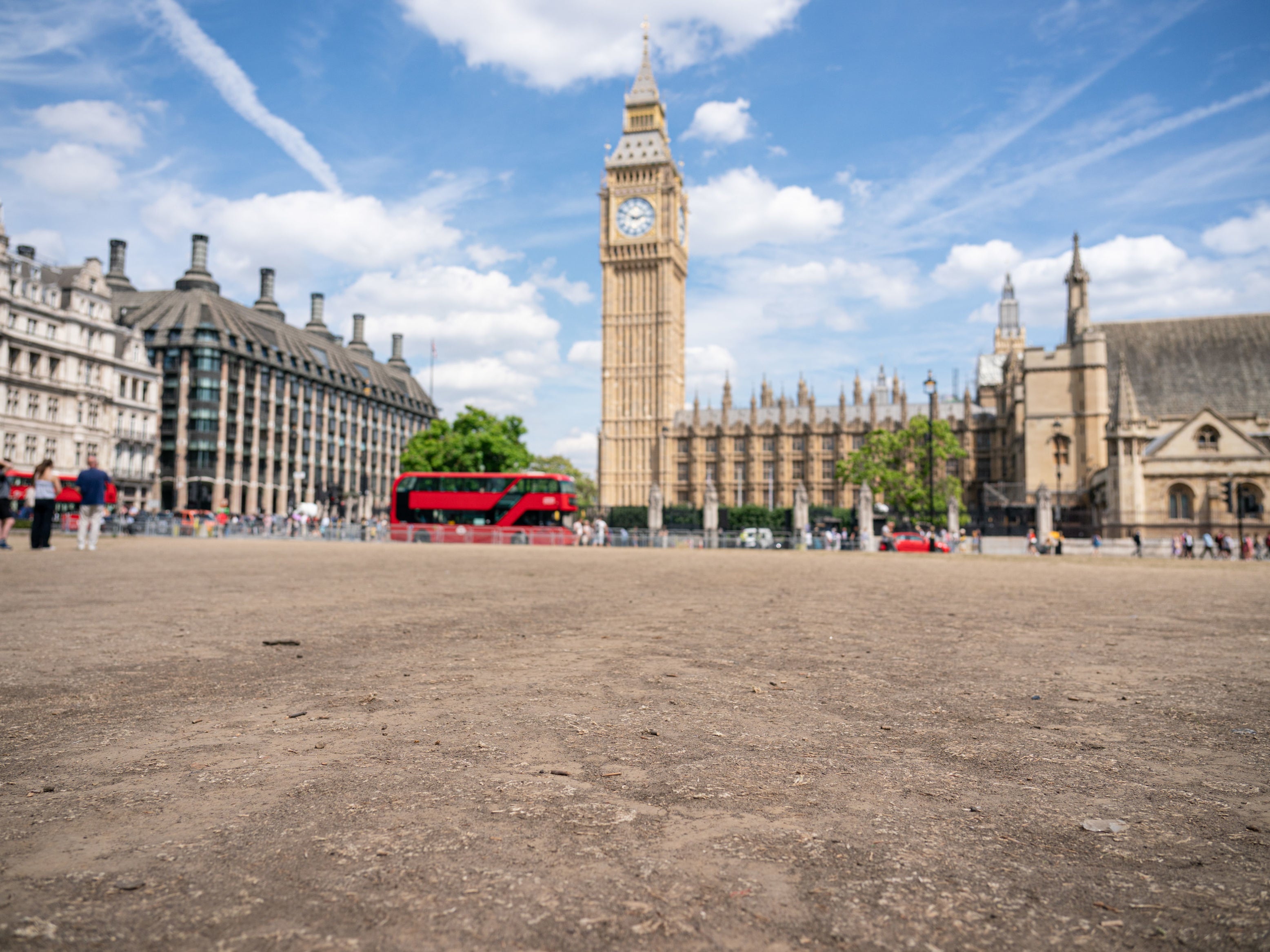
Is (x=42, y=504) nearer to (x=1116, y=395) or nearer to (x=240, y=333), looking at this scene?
(x=1116, y=395)

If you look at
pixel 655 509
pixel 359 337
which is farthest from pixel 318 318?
pixel 655 509

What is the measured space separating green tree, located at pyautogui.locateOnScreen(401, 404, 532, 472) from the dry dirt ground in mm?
49565

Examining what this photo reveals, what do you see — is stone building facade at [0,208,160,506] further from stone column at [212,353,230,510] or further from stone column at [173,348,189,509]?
stone column at [212,353,230,510]

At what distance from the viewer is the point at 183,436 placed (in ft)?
216

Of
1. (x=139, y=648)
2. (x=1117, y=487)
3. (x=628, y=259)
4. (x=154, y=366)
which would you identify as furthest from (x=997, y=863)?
(x=628, y=259)

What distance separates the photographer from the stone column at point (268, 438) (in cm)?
7262

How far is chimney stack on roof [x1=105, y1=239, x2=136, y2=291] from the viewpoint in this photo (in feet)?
237

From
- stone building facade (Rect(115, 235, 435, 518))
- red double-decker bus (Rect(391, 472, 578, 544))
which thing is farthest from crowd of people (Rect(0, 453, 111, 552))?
stone building facade (Rect(115, 235, 435, 518))

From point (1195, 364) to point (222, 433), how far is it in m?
72.7

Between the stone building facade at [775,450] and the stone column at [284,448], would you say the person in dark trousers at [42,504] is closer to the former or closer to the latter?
the stone column at [284,448]

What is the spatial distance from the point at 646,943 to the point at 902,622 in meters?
6.97

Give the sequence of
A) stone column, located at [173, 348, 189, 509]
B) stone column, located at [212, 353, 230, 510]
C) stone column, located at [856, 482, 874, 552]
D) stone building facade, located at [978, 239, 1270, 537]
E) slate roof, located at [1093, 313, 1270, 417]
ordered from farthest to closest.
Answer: stone column, located at [212, 353, 230, 510]
stone column, located at [173, 348, 189, 509]
slate roof, located at [1093, 313, 1270, 417]
stone building facade, located at [978, 239, 1270, 537]
stone column, located at [856, 482, 874, 552]

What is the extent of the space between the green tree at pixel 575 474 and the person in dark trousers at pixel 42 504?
65.1 m

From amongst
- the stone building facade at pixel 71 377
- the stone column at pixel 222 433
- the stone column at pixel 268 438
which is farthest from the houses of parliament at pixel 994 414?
the stone building facade at pixel 71 377
